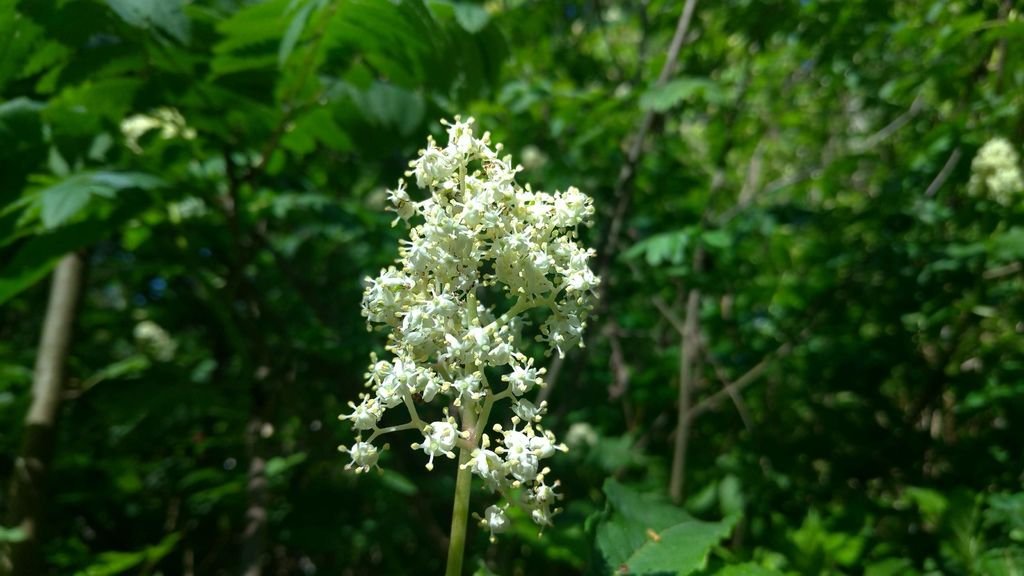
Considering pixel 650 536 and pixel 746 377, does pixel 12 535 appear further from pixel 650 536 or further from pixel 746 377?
pixel 746 377

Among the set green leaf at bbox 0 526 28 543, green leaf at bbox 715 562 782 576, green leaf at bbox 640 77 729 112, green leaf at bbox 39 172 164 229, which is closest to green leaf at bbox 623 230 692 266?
green leaf at bbox 640 77 729 112

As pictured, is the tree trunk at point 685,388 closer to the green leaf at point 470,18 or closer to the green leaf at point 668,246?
the green leaf at point 668,246

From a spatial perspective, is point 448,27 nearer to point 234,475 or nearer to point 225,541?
point 234,475

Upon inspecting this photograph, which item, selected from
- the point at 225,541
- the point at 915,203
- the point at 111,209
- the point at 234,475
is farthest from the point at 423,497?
the point at 915,203

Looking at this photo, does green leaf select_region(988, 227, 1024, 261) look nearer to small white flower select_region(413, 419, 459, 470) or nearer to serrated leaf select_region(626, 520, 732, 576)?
serrated leaf select_region(626, 520, 732, 576)

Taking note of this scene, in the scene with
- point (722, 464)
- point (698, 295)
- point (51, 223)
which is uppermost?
point (698, 295)

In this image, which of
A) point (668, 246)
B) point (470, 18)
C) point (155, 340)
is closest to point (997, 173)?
point (668, 246)
